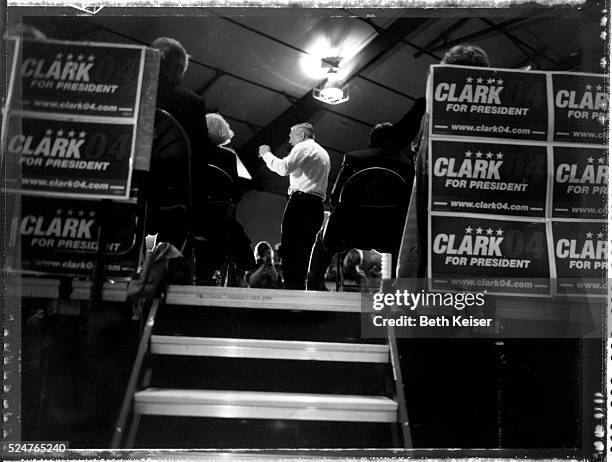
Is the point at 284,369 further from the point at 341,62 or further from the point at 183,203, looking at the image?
the point at 341,62

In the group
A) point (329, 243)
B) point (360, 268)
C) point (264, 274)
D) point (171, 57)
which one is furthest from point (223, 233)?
point (171, 57)

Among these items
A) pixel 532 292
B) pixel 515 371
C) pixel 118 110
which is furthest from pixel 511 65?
pixel 118 110

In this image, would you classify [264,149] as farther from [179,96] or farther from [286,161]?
[179,96]

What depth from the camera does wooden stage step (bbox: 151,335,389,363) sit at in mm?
1709

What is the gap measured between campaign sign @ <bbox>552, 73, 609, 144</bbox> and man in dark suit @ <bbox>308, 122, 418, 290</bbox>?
0.56 meters


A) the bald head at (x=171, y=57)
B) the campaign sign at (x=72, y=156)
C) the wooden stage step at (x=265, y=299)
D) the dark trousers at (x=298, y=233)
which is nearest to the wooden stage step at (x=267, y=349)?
the wooden stage step at (x=265, y=299)

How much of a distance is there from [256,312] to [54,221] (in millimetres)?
765

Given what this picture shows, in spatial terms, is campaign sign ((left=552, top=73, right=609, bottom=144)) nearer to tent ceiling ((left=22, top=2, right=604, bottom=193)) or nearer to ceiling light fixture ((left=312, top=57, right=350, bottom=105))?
tent ceiling ((left=22, top=2, right=604, bottom=193))

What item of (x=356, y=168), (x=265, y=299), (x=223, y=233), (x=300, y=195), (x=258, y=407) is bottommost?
(x=258, y=407)

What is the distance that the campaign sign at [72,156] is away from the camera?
5.44 feet

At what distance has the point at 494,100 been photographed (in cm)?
181

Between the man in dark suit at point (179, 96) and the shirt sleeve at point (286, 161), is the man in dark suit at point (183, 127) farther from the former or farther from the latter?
the shirt sleeve at point (286, 161)

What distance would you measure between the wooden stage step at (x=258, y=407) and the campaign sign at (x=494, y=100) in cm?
105

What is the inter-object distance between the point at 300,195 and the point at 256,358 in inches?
24.9
